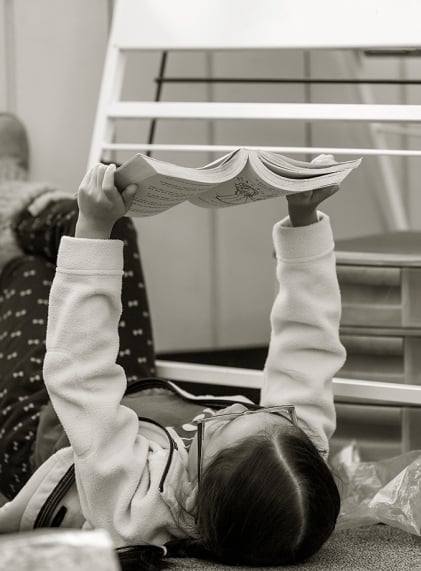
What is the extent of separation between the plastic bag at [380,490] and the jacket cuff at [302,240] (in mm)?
258

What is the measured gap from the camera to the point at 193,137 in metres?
1.88

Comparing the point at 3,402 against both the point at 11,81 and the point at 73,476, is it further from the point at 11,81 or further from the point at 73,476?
the point at 11,81

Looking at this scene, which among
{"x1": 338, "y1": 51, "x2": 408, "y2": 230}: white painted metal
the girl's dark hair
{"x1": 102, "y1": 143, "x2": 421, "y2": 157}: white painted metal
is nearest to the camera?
the girl's dark hair

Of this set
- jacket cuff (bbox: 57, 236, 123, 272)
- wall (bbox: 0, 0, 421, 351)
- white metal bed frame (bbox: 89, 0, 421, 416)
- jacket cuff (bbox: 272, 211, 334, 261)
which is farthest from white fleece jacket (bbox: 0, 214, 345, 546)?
wall (bbox: 0, 0, 421, 351)

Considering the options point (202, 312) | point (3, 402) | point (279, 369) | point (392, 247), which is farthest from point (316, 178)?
point (202, 312)

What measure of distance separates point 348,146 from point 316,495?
1137 mm

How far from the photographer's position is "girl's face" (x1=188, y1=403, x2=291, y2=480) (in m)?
0.94

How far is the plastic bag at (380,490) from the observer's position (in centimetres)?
108

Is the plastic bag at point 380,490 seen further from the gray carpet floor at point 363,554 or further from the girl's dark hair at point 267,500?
the girl's dark hair at point 267,500

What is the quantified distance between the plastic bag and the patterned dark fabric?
12.7 inches

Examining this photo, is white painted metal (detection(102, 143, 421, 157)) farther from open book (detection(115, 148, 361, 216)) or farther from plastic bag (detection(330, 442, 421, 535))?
plastic bag (detection(330, 442, 421, 535))

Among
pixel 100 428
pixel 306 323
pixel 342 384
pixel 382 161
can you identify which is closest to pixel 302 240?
pixel 306 323

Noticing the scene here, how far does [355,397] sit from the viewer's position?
1.27 metres

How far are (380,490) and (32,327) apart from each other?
1.75 ft
